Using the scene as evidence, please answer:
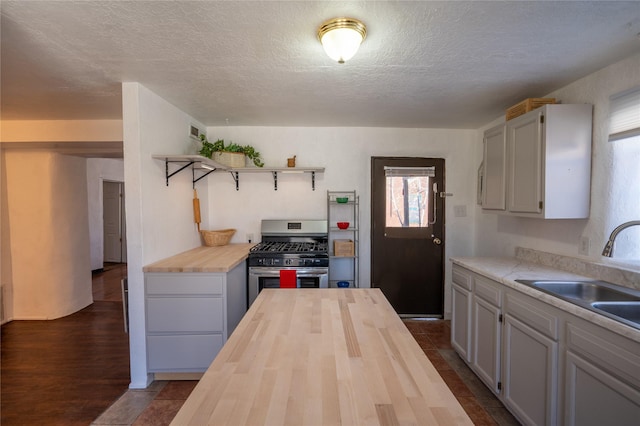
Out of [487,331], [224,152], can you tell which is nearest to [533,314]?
[487,331]

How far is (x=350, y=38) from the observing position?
142 centimetres

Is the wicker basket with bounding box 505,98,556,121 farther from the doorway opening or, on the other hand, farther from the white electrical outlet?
the doorway opening

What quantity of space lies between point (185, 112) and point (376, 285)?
2782mm

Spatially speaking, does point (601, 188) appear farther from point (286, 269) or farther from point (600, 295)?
point (286, 269)

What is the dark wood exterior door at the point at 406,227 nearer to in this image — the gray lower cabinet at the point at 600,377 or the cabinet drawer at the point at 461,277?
the cabinet drawer at the point at 461,277

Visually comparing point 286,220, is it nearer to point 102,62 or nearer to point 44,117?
point 102,62

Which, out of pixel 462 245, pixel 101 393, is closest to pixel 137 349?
pixel 101 393

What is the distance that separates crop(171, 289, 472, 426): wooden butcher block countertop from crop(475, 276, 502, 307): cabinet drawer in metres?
1.13

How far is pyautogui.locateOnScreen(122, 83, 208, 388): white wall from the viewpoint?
2.16m

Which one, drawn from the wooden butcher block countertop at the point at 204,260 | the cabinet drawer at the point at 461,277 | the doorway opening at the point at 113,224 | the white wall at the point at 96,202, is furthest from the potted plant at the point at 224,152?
the doorway opening at the point at 113,224

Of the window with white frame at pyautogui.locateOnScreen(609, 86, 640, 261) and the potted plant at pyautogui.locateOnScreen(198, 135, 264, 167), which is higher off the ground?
the potted plant at pyautogui.locateOnScreen(198, 135, 264, 167)

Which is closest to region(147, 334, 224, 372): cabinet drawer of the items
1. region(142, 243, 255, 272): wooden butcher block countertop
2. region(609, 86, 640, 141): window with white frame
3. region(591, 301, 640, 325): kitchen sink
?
region(142, 243, 255, 272): wooden butcher block countertop

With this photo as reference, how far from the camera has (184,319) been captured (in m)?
2.21

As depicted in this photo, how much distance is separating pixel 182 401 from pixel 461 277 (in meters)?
2.36
